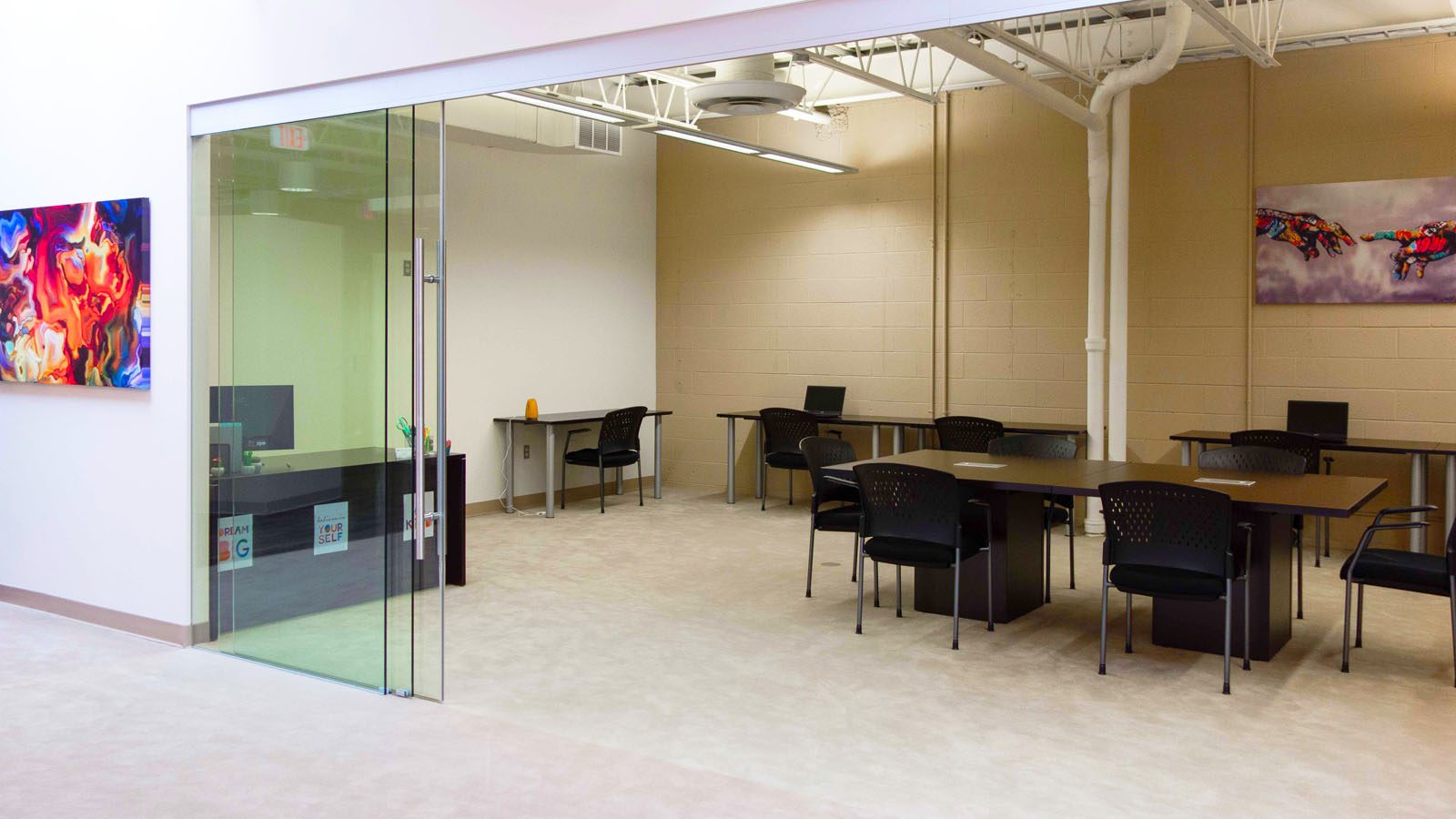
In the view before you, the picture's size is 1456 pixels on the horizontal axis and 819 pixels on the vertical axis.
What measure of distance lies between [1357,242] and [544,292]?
5.86 meters

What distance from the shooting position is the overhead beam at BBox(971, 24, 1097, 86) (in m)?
6.58

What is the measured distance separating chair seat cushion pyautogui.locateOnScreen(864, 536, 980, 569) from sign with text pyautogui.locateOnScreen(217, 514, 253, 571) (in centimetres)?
264

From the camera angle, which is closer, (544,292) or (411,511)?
(411,511)

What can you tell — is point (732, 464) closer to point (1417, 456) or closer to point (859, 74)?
point (859, 74)

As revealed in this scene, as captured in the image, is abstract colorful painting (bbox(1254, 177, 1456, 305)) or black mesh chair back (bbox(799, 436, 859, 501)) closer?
black mesh chair back (bbox(799, 436, 859, 501))

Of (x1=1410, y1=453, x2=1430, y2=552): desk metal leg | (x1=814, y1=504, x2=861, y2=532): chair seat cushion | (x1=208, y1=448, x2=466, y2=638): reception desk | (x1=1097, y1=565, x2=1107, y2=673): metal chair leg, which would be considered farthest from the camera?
(x1=1410, y1=453, x2=1430, y2=552): desk metal leg

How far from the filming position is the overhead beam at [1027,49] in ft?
21.6

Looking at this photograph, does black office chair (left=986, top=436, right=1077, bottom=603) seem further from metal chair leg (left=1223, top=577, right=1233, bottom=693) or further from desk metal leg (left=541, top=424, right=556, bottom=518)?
desk metal leg (left=541, top=424, right=556, bottom=518)

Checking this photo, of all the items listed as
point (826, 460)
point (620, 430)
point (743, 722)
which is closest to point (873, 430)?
point (620, 430)

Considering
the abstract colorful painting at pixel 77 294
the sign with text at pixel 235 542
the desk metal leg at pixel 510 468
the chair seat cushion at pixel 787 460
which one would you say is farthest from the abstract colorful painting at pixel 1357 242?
the abstract colorful painting at pixel 77 294

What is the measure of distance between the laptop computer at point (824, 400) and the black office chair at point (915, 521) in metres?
4.00

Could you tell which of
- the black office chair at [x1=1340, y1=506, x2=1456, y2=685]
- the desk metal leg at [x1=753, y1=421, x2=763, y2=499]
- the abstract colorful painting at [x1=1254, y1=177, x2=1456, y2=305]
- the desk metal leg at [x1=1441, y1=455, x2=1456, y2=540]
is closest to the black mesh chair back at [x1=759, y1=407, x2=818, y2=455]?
the desk metal leg at [x1=753, y1=421, x2=763, y2=499]

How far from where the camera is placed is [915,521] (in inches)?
210

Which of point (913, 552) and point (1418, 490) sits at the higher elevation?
point (1418, 490)
